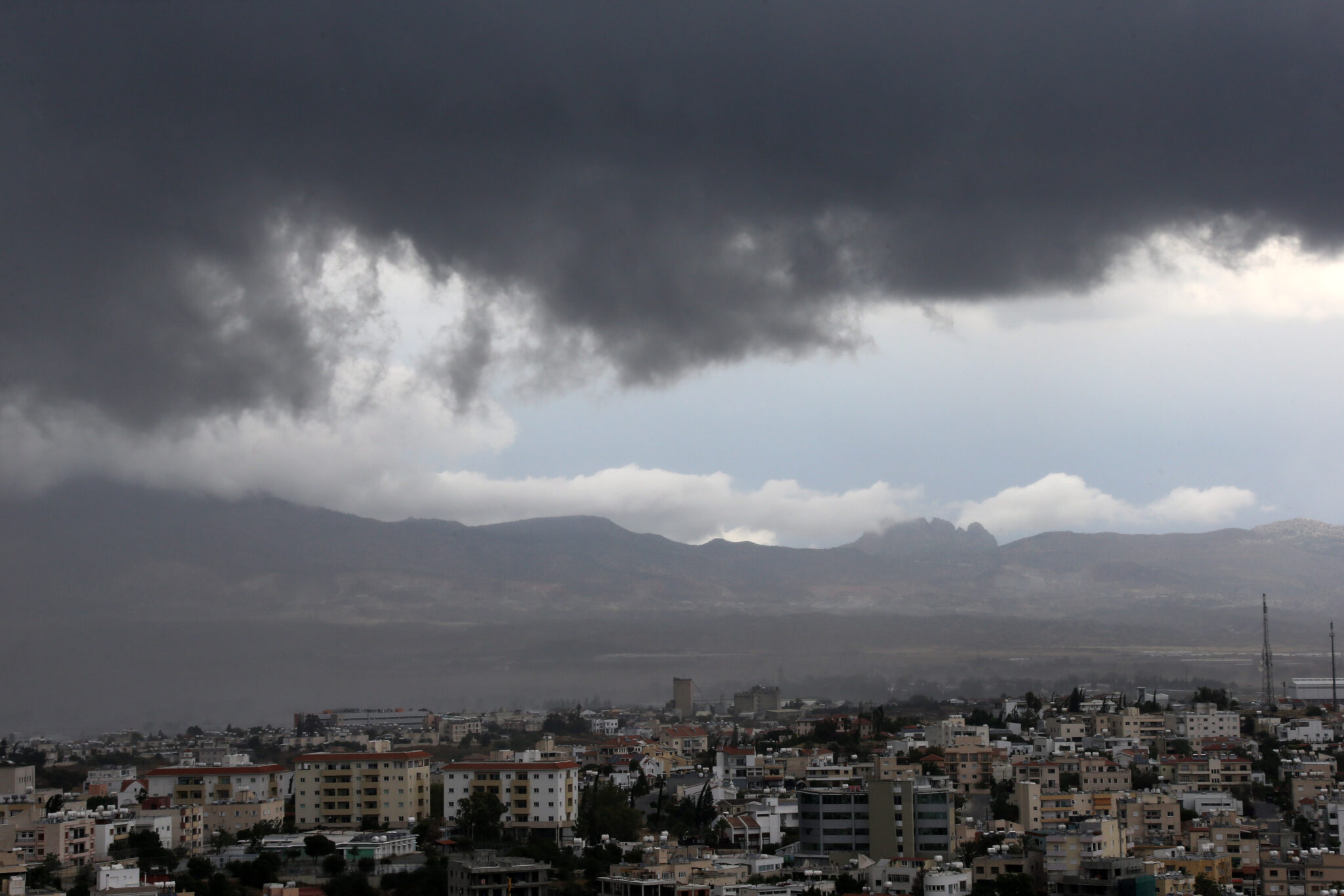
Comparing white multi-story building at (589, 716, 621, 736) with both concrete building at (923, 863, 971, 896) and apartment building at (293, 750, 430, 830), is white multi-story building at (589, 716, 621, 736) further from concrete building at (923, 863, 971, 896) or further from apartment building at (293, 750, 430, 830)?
concrete building at (923, 863, 971, 896)

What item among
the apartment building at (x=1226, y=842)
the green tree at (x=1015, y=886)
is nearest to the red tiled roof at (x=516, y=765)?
the green tree at (x=1015, y=886)

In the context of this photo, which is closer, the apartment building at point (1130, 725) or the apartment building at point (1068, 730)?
the apartment building at point (1068, 730)

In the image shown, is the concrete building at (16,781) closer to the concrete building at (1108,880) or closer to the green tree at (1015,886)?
the green tree at (1015,886)

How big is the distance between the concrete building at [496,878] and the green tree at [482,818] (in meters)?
8.92

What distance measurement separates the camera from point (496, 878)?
181 ft

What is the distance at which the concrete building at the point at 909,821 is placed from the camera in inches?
2470

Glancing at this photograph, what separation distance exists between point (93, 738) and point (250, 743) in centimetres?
3590

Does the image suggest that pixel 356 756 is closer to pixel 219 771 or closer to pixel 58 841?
pixel 219 771

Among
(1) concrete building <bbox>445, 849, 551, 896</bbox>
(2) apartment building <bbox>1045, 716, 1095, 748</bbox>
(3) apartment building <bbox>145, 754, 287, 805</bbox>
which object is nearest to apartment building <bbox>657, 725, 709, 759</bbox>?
(2) apartment building <bbox>1045, 716, 1095, 748</bbox>

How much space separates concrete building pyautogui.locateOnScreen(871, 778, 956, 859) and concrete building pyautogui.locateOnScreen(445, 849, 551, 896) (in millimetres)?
13923

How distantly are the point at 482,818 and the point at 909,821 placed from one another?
16840mm

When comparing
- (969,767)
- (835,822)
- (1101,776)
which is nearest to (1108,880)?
(835,822)

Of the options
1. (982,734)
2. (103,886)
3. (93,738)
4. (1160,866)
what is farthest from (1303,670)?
(103,886)

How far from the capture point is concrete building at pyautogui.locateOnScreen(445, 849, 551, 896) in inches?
2146
